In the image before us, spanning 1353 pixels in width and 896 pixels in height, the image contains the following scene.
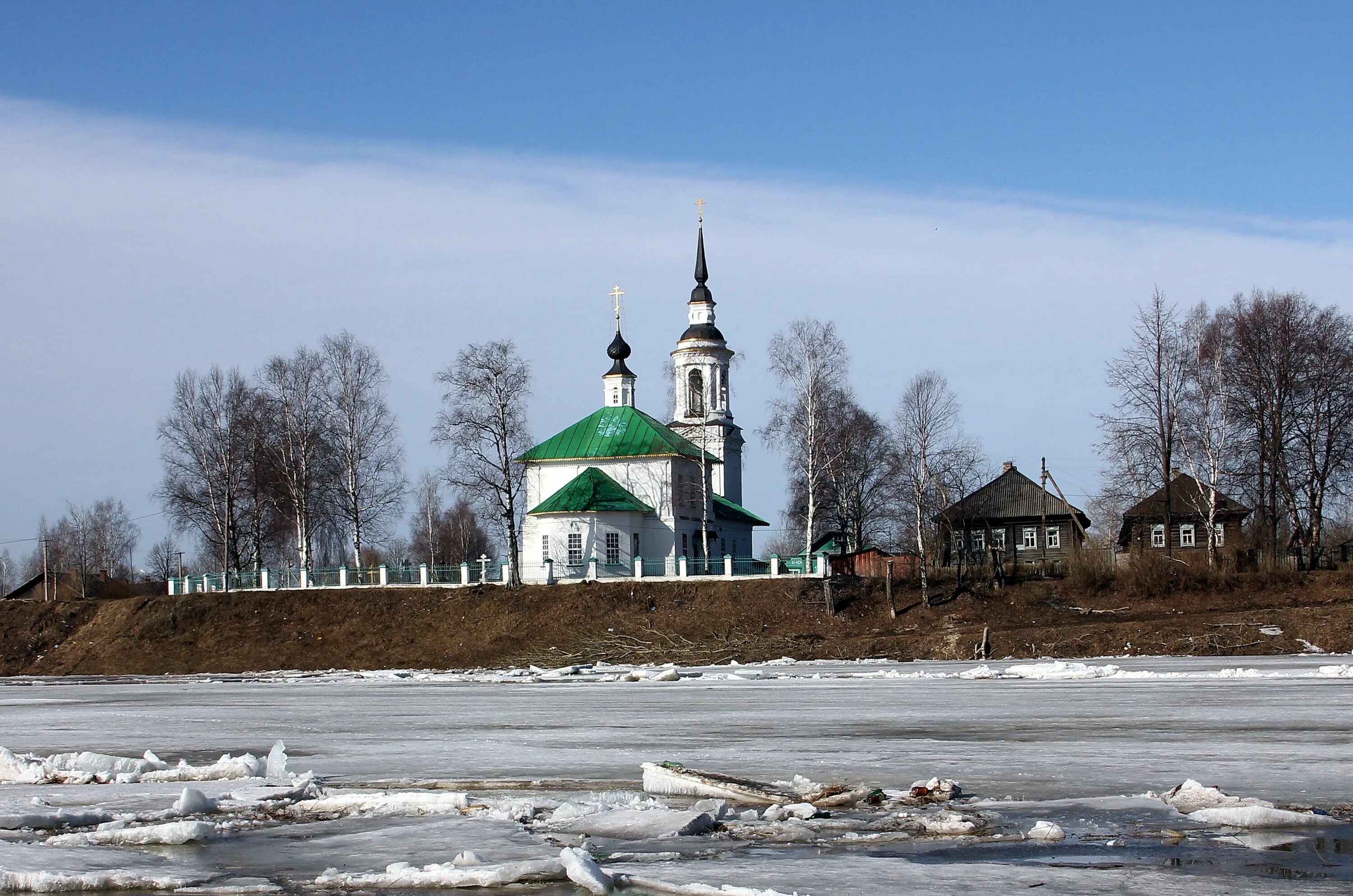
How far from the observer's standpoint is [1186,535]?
6412cm

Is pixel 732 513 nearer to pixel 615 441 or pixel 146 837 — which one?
pixel 615 441

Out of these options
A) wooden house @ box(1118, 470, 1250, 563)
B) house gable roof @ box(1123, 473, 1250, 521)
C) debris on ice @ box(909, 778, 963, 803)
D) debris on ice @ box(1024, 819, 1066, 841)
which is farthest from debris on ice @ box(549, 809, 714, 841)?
house gable roof @ box(1123, 473, 1250, 521)

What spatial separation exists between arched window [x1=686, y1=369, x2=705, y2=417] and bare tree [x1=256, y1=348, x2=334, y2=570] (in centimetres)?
1966

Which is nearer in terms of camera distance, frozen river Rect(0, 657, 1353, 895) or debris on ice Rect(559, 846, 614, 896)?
debris on ice Rect(559, 846, 614, 896)

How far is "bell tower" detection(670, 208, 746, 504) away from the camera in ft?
226

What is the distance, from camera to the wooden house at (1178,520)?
5575 cm

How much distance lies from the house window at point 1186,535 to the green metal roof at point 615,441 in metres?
23.3

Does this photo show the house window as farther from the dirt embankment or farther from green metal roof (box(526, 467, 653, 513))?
green metal roof (box(526, 467, 653, 513))

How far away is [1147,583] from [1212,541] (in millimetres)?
3877

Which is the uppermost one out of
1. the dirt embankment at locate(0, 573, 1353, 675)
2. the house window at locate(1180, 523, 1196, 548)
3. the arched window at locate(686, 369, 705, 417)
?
the arched window at locate(686, 369, 705, 417)

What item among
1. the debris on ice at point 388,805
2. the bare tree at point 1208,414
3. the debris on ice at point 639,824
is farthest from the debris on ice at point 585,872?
the bare tree at point 1208,414

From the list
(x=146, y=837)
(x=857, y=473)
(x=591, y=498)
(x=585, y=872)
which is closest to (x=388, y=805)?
(x=146, y=837)

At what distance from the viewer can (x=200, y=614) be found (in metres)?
52.8

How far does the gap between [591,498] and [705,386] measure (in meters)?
15.6
